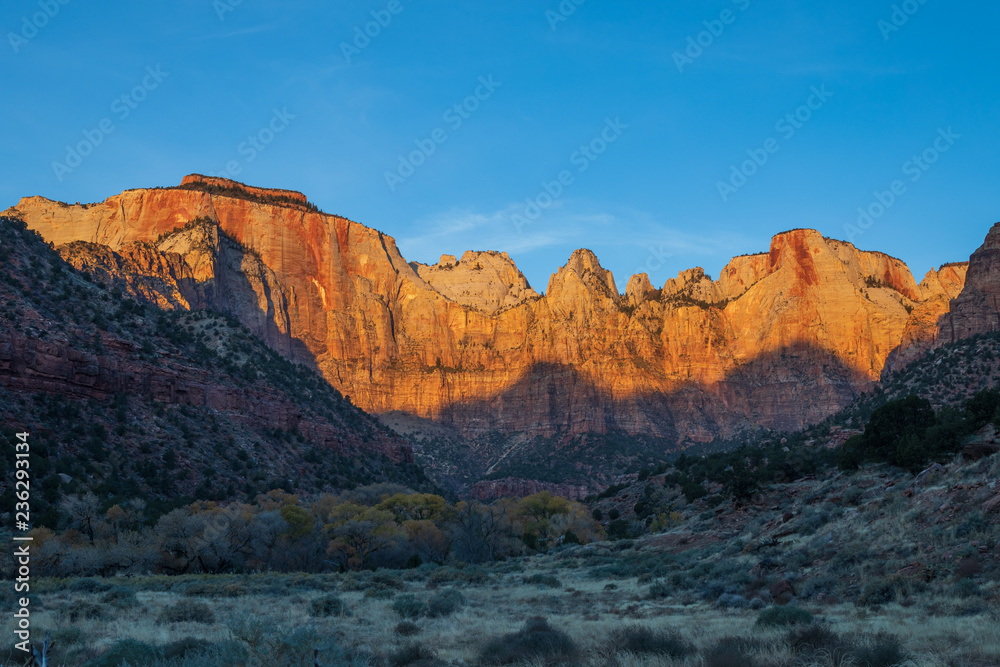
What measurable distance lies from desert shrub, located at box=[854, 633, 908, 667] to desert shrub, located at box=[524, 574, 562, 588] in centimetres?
1946

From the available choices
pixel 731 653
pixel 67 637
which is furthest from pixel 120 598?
pixel 731 653

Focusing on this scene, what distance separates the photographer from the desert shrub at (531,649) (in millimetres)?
12320

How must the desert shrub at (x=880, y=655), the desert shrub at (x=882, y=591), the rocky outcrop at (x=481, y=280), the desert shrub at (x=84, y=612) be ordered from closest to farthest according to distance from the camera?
the desert shrub at (x=880, y=655) → the desert shrub at (x=882, y=591) → the desert shrub at (x=84, y=612) → the rocky outcrop at (x=481, y=280)

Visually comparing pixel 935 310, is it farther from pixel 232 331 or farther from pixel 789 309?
pixel 232 331

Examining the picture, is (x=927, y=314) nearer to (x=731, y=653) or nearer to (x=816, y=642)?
(x=816, y=642)

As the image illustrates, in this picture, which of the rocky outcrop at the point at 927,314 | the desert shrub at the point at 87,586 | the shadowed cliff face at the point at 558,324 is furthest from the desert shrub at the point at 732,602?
the shadowed cliff face at the point at 558,324

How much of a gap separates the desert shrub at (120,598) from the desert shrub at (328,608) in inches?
188

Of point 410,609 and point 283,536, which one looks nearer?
point 410,609

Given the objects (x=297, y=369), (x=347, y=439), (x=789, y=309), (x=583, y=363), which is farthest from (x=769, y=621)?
(x=789, y=309)

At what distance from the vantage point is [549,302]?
158 metres

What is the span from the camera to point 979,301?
244 feet

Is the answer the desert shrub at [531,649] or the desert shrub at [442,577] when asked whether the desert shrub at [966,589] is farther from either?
the desert shrub at [442,577]

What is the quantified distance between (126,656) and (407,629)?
6.85 m

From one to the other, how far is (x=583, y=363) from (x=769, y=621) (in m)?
130
